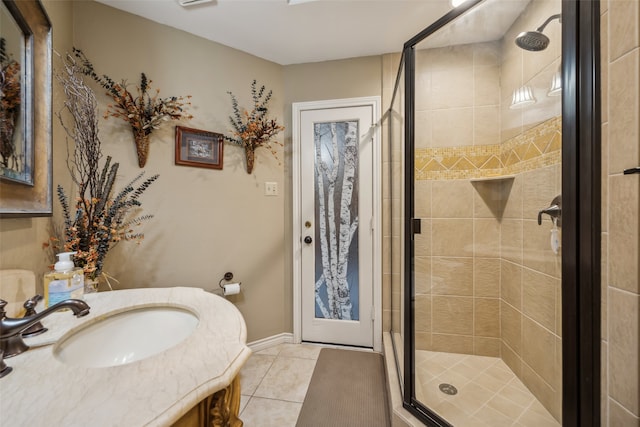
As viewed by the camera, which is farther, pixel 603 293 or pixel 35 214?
pixel 35 214

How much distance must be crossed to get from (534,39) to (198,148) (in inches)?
78.5

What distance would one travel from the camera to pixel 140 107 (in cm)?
155

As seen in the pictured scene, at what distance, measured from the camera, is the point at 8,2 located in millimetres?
730

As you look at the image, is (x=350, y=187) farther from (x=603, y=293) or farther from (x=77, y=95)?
(x=77, y=95)

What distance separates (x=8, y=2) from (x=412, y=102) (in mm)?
1620

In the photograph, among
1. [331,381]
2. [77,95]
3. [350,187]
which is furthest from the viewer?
[350,187]

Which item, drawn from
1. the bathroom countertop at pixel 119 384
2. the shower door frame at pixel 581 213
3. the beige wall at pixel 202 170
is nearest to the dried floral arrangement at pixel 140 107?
the beige wall at pixel 202 170

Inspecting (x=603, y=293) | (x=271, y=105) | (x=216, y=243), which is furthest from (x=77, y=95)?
(x=603, y=293)

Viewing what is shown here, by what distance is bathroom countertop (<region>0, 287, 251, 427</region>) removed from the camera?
42 centimetres

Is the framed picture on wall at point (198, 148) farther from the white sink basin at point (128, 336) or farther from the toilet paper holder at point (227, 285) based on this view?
the white sink basin at point (128, 336)

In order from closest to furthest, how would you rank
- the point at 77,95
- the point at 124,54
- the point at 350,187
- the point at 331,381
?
the point at 77,95
the point at 124,54
the point at 331,381
the point at 350,187

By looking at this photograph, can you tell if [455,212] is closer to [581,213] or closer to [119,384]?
[581,213]

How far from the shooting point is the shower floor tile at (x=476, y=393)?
1.20 metres

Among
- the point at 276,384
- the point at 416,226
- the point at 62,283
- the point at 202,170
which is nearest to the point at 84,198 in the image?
the point at 62,283
